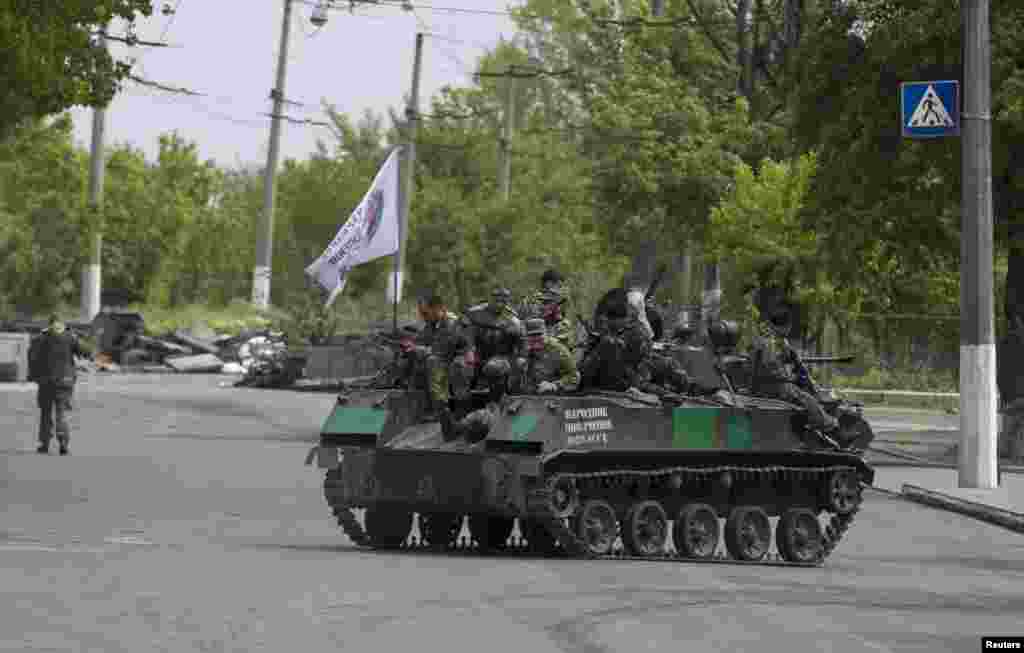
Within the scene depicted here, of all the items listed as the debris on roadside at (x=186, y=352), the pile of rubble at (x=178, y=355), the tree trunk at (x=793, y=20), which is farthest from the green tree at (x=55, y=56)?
the pile of rubble at (x=178, y=355)

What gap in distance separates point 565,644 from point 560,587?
330 cm

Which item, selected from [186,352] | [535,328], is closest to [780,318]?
[535,328]

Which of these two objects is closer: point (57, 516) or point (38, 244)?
point (57, 516)

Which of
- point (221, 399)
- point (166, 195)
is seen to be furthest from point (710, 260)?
point (166, 195)

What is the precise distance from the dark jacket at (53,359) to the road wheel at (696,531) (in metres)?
15.2

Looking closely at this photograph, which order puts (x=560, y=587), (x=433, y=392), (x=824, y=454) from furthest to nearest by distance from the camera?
(x=824, y=454) < (x=433, y=392) < (x=560, y=587)

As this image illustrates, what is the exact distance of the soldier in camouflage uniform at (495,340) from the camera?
18812 millimetres

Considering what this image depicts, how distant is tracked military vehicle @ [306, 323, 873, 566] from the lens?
59.7 ft

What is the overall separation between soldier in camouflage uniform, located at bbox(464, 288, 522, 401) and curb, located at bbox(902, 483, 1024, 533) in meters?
6.93

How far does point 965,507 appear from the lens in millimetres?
25578

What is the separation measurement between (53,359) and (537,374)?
15512 millimetres

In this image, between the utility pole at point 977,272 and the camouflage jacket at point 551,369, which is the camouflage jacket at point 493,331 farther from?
the utility pole at point 977,272

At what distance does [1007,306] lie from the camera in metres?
34.5

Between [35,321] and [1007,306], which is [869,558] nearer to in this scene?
[1007,306]
